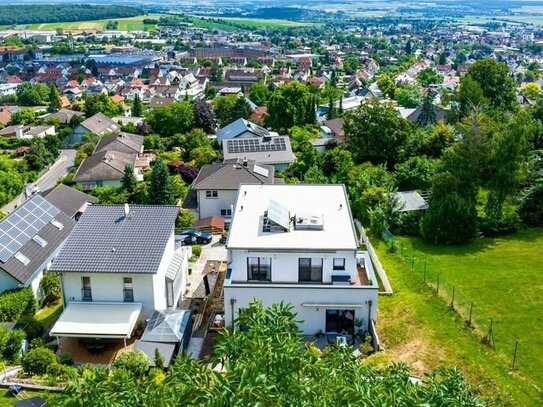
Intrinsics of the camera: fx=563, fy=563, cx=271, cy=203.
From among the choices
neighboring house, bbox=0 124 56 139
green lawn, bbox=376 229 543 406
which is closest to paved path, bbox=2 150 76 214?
neighboring house, bbox=0 124 56 139

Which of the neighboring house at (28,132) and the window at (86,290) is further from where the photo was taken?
the neighboring house at (28,132)

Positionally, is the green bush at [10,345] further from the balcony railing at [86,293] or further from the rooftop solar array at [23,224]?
the rooftop solar array at [23,224]

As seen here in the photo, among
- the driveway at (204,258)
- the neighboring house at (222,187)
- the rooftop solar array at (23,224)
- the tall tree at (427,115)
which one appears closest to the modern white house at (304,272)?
the driveway at (204,258)

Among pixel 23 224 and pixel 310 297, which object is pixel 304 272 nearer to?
pixel 310 297

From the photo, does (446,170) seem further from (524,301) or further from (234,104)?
(234,104)

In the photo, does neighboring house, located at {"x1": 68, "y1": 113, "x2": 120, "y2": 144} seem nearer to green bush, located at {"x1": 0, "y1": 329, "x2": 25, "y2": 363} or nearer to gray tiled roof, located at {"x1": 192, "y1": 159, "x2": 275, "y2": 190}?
gray tiled roof, located at {"x1": 192, "y1": 159, "x2": 275, "y2": 190}
